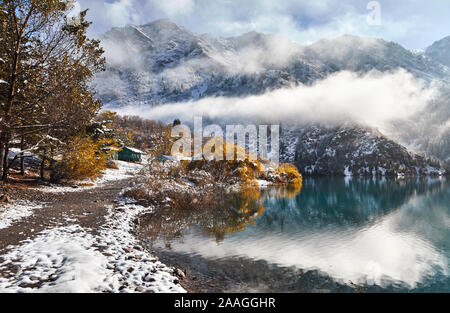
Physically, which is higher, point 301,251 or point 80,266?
point 80,266

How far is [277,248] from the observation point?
17.2 meters

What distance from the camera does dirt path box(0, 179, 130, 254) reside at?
1228 cm

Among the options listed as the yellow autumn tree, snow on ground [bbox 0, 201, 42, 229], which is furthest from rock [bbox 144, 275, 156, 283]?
the yellow autumn tree

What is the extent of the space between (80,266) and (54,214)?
10155 mm

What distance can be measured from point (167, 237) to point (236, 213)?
12.5 metres

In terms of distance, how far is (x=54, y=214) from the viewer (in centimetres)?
1712

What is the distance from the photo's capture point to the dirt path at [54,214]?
40.3ft

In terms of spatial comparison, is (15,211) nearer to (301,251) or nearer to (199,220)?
(199,220)

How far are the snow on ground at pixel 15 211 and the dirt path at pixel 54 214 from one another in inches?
13.5

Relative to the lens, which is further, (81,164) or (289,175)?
(289,175)

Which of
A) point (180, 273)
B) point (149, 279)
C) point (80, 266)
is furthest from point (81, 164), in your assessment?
point (149, 279)

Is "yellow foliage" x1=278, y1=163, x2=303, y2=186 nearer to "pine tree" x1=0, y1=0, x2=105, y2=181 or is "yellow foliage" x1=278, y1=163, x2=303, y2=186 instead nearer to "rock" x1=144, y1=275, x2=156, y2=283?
"pine tree" x1=0, y1=0, x2=105, y2=181
